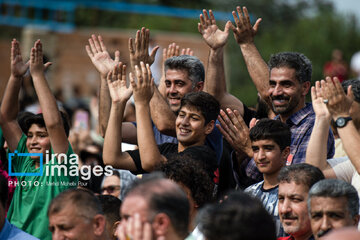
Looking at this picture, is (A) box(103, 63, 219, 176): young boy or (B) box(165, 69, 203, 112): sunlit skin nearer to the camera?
(A) box(103, 63, 219, 176): young boy

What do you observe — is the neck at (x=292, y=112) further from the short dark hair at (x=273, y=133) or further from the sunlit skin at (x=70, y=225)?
the sunlit skin at (x=70, y=225)

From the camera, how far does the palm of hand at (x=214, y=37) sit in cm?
661

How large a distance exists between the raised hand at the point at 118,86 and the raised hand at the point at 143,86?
0.78 feet

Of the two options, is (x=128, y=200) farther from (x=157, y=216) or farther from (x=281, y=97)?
(x=281, y=97)

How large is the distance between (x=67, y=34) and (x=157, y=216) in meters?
11.9

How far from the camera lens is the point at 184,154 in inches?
195

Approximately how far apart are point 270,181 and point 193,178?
0.96 m

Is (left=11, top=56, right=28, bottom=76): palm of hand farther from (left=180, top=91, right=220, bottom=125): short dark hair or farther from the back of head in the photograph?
the back of head

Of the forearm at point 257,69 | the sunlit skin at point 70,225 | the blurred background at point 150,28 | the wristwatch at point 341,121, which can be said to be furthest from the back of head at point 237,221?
the blurred background at point 150,28

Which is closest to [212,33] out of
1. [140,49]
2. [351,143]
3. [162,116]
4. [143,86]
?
[140,49]

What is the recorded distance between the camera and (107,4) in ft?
69.1

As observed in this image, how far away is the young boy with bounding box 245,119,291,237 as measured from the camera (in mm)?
5215

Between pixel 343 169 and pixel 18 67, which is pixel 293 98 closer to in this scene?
pixel 343 169

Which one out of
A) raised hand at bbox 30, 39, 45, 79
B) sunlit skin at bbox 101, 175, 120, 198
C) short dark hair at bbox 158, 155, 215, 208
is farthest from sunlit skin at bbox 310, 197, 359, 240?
raised hand at bbox 30, 39, 45, 79
